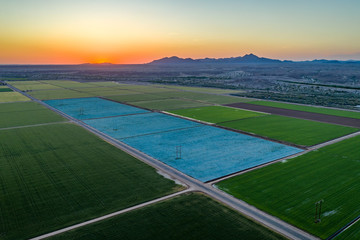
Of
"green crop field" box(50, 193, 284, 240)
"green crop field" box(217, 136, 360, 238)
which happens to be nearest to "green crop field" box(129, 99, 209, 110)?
"green crop field" box(217, 136, 360, 238)

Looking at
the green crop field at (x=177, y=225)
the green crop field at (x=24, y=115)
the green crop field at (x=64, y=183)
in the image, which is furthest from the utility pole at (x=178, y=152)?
the green crop field at (x=24, y=115)

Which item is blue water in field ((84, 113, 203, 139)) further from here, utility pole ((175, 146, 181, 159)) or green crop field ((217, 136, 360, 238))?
green crop field ((217, 136, 360, 238))

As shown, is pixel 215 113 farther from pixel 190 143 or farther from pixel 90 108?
pixel 90 108

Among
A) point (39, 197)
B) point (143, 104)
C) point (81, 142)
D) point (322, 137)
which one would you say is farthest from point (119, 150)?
point (143, 104)

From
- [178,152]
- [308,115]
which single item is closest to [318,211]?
[178,152]

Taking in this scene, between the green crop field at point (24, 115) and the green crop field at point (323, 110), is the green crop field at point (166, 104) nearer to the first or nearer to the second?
the green crop field at point (323, 110)

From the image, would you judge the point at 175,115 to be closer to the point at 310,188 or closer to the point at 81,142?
the point at 81,142
